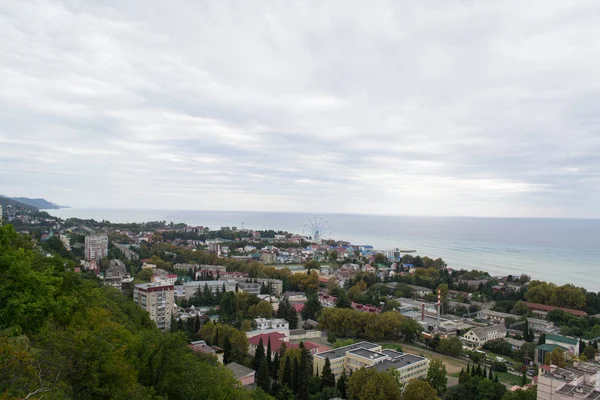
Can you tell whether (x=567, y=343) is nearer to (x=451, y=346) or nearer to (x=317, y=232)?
(x=451, y=346)

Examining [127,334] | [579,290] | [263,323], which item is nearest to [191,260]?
[263,323]

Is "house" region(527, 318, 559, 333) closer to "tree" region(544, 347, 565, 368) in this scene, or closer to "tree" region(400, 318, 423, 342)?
"tree" region(544, 347, 565, 368)

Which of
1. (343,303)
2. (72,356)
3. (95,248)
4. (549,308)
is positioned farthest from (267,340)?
(95,248)

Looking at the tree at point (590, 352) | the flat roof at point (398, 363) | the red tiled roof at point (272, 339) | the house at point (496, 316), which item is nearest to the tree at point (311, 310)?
the red tiled roof at point (272, 339)

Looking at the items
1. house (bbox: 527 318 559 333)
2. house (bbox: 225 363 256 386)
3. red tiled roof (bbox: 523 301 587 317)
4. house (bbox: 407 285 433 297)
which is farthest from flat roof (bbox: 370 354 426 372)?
house (bbox: 407 285 433 297)

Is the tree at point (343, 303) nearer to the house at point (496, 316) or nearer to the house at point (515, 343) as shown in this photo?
the house at point (496, 316)

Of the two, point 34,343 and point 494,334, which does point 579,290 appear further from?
point 34,343

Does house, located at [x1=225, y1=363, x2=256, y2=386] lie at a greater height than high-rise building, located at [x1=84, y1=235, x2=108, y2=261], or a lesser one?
lesser
